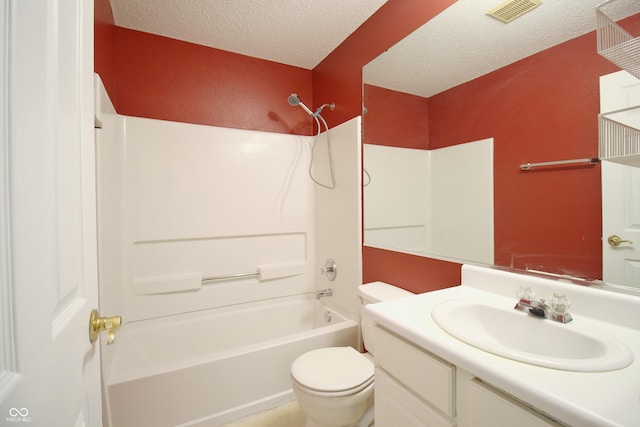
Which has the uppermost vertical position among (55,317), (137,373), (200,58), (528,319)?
(200,58)

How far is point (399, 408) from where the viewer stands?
31.4 inches

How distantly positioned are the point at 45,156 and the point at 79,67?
312mm

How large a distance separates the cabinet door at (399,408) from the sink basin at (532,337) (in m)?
0.22

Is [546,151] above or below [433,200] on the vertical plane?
above

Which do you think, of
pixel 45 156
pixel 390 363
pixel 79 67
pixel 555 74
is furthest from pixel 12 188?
pixel 555 74

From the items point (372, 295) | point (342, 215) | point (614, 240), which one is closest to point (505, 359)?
point (614, 240)

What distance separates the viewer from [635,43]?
64 centimetres

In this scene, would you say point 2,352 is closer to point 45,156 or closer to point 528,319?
point 45,156

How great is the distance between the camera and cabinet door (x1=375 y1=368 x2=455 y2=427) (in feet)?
2.30

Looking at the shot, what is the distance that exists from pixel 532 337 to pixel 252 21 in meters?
2.24

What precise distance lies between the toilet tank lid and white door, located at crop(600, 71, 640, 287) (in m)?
0.83

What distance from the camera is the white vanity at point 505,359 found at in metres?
0.49

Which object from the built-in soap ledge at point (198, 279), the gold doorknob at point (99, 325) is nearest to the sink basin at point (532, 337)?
the gold doorknob at point (99, 325)

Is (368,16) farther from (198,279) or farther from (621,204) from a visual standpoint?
(198,279)
